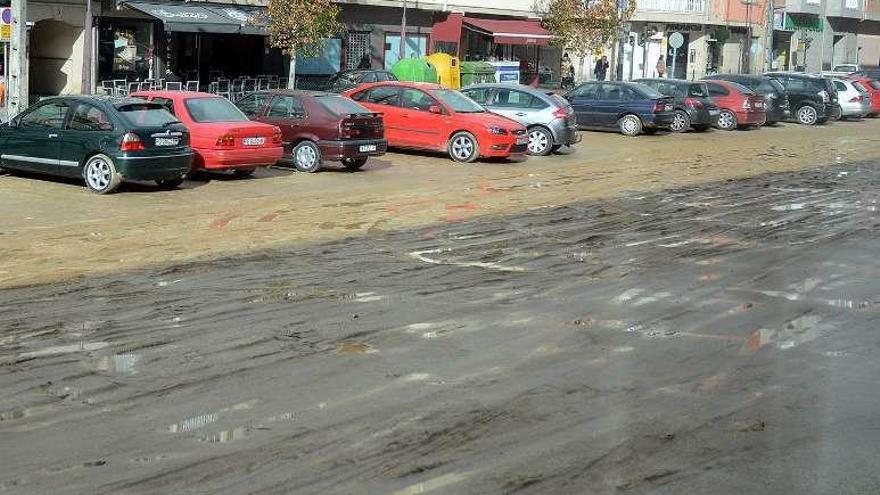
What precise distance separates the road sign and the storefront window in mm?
10589

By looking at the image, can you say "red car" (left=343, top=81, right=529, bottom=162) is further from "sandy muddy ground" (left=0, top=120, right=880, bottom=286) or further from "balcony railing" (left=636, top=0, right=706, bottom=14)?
"balcony railing" (left=636, top=0, right=706, bottom=14)

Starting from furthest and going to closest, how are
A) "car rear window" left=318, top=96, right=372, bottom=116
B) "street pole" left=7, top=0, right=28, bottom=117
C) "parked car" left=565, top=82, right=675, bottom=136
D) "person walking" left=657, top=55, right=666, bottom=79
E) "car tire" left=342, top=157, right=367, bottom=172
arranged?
"person walking" left=657, top=55, right=666, bottom=79 → "parked car" left=565, top=82, right=675, bottom=136 → "street pole" left=7, top=0, right=28, bottom=117 → "car tire" left=342, top=157, right=367, bottom=172 → "car rear window" left=318, top=96, right=372, bottom=116

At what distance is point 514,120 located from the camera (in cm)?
2611

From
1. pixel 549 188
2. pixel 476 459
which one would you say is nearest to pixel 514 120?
pixel 549 188

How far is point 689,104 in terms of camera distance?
115 feet

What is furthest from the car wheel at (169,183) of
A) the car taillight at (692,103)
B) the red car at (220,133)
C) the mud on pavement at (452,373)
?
the car taillight at (692,103)

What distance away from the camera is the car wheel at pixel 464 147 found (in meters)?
24.5

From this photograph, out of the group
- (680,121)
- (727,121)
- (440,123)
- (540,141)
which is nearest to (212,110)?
(440,123)

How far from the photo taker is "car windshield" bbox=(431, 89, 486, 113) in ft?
81.8

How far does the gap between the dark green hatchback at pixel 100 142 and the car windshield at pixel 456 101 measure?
7.61 metres

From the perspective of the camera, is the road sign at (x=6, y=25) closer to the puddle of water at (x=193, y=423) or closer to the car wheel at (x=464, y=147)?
the car wheel at (x=464, y=147)

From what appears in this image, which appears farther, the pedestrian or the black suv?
the pedestrian

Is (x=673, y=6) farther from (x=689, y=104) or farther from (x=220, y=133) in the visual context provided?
(x=220, y=133)

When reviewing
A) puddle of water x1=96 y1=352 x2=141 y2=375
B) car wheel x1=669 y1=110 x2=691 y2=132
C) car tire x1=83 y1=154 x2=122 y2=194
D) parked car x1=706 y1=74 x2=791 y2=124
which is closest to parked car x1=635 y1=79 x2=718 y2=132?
car wheel x1=669 y1=110 x2=691 y2=132
